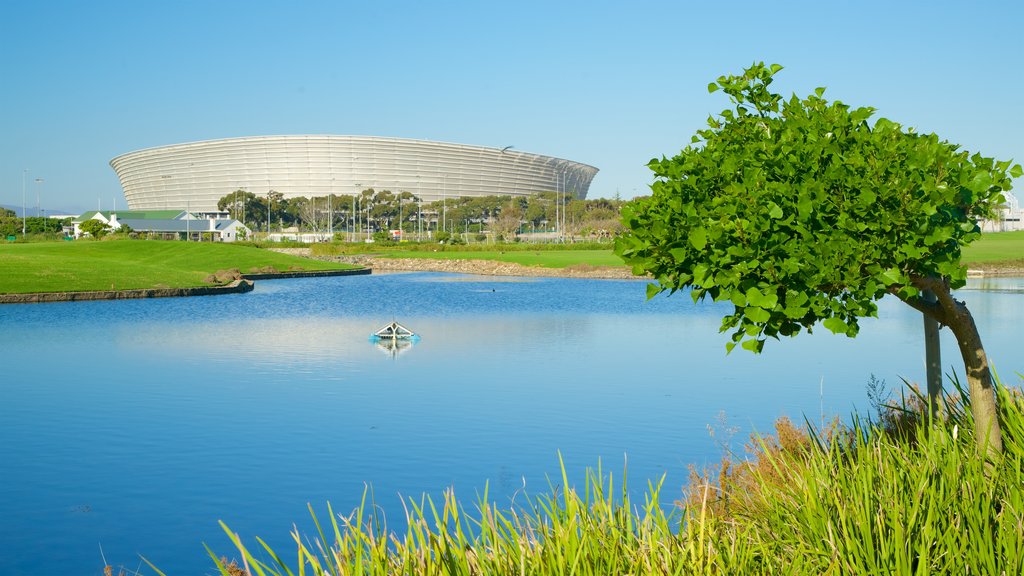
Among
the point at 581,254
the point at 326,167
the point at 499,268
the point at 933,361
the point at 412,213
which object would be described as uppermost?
the point at 326,167

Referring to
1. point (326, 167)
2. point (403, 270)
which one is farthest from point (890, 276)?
point (326, 167)

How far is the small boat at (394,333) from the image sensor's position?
88.3 ft

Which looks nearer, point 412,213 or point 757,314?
point 757,314

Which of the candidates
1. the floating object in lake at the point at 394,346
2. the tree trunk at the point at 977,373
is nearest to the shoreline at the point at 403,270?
the floating object in lake at the point at 394,346

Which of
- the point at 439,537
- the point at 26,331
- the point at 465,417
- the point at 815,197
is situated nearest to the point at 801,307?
the point at 815,197

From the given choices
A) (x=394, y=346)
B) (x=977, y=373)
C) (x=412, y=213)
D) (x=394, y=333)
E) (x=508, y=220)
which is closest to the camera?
(x=977, y=373)

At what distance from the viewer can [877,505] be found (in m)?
5.29

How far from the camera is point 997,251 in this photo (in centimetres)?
7256

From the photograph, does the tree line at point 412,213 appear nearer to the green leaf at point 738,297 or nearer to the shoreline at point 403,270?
the shoreline at point 403,270

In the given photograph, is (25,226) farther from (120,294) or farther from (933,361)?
(933,361)

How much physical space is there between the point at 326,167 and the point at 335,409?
15947cm

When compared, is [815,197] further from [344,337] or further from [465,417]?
[344,337]

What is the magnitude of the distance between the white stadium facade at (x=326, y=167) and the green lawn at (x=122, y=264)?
93.5m

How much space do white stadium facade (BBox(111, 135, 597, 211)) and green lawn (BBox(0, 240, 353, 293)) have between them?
93.5 m
